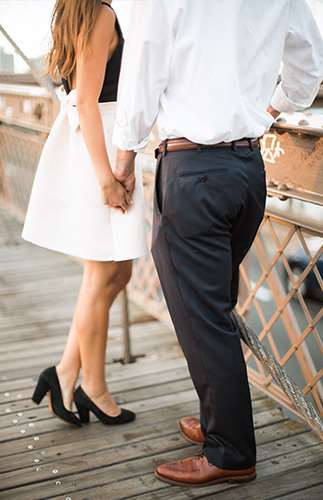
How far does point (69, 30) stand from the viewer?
150cm

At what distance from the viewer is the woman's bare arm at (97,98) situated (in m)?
1.49

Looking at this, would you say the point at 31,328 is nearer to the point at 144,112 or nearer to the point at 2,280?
the point at 2,280

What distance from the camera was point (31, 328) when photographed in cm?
271

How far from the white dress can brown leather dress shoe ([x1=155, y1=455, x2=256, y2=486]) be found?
510 mm

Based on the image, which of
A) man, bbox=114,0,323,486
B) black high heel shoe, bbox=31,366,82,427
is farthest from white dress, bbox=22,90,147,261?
black high heel shoe, bbox=31,366,82,427

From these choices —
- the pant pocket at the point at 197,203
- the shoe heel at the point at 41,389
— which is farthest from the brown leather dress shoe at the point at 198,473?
the pant pocket at the point at 197,203

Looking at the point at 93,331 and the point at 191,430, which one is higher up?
the point at 93,331

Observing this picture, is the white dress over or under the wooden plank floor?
over

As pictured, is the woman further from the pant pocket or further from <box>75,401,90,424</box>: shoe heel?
the pant pocket

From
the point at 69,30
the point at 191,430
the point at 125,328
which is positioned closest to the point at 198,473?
the point at 191,430

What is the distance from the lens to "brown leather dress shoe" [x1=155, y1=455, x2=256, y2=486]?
153 cm

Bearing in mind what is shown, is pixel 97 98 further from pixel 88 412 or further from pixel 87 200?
pixel 88 412

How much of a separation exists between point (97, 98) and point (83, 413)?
2.87 ft

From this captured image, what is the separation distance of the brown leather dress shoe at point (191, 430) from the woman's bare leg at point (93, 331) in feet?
0.63
